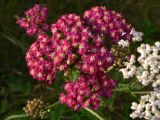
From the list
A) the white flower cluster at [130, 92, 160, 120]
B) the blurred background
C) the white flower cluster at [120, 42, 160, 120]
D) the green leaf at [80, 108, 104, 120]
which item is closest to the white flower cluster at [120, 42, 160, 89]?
the white flower cluster at [120, 42, 160, 120]

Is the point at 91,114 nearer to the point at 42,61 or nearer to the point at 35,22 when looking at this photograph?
the point at 42,61

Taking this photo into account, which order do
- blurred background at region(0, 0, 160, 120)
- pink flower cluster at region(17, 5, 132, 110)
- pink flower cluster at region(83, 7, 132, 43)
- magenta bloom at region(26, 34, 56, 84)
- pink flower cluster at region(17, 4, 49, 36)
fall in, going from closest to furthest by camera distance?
pink flower cluster at region(17, 5, 132, 110) < magenta bloom at region(26, 34, 56, 84) < pink flower cluster at region(83, 7, 132, 43) < pink flower cluster at region(17, 4, 49, 36) < blurred background at region(0, 0, 160, 120)

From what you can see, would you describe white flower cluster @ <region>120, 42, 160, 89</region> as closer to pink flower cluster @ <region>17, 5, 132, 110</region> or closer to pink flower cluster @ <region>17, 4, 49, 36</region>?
pink flower cluster @ <region>17, 5, 132, 110</region>

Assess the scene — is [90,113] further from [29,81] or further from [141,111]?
[29,81]

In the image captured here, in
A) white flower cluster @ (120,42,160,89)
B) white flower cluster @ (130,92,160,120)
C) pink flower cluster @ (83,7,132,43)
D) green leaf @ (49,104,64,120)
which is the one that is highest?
pink flower cluster @ (83,7,132,43)

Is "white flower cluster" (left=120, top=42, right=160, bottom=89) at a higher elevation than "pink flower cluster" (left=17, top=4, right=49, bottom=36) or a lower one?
lower

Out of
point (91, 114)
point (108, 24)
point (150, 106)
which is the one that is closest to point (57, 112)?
point (91, 114)
